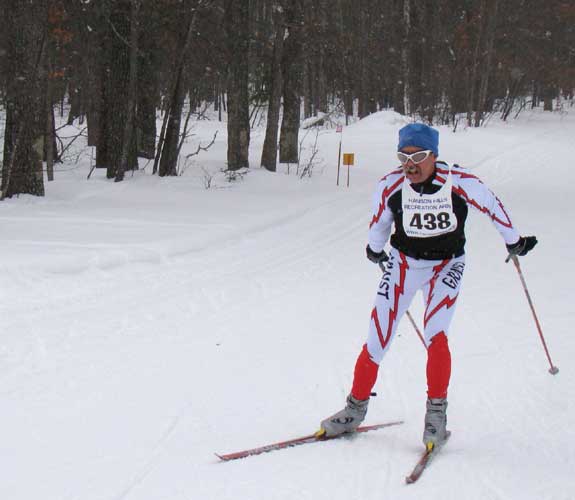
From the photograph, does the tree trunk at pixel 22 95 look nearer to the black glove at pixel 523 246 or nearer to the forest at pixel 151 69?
the forest at pixel 151 69

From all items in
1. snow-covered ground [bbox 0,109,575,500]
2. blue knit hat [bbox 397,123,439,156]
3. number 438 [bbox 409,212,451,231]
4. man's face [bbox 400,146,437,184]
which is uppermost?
blue knit hat [bbox 397,123,439,156]

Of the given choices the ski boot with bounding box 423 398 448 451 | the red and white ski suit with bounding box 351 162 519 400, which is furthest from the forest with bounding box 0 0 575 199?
the ski boot with bounding box 423 398 448 451

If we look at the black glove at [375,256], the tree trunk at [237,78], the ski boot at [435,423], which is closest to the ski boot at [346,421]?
the ski boot at [435,423]

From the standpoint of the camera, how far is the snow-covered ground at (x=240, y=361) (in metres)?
3.87

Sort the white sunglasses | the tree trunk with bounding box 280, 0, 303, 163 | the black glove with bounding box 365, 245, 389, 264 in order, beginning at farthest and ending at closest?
the tree trunk with bounding box 280, 0, 303, 163, the black glove with bounding box 365, 245, 389, 264, the white sunglasses

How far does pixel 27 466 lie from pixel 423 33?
36.0 metres

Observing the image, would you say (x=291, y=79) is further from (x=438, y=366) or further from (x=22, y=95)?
(x=438, y=366)

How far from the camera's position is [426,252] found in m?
4.21

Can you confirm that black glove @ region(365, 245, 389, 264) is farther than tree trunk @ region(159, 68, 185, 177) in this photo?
No

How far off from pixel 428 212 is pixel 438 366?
94 centimetres

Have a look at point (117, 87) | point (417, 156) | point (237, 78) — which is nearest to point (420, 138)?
point (417, 156)

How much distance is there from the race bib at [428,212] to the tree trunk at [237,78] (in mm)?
12278

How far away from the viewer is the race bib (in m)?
4.09

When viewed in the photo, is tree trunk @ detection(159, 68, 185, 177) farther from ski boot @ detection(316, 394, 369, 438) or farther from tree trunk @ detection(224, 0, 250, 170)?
ski boot @ detection(316, 394, 369, 438)
